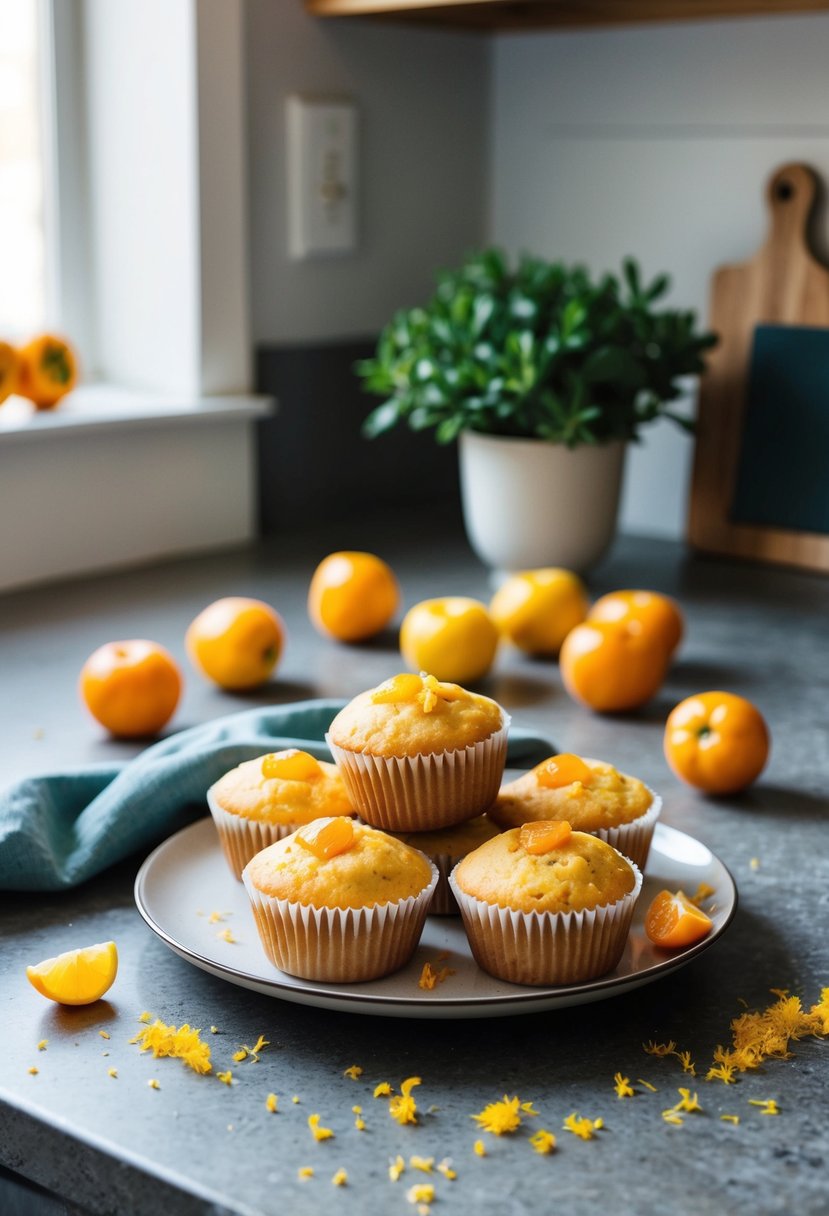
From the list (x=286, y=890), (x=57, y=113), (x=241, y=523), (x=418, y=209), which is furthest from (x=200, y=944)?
(x=418, y=209)

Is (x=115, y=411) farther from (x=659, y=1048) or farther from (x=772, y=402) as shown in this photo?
(x=659, y=1048)

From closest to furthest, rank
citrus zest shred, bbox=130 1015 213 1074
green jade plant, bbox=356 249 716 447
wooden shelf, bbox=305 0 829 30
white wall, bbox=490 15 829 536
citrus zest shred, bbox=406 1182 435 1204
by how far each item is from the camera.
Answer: citrus zest shred, bbox=406 1182 435 1204 → citrus zest shred, bbox=130 1015 213 1074 → green jade plant, bbox=356 249 716 447 → wooden shelf, bbox=305 0 829 30 → white wall, bbox=490 15 829 536

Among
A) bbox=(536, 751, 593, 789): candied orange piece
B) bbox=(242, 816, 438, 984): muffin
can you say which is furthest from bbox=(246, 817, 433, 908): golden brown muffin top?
bbox=(536, 751, 593, 789): candied orange piece

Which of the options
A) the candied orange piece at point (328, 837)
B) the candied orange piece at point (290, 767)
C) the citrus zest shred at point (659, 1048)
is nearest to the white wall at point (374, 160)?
the candied orange piece at point (290, 767)

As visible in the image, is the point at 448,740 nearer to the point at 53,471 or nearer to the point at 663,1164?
the point at 663,1164

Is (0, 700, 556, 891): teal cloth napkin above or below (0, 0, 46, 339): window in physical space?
below

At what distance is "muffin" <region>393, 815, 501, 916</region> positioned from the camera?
0.81m

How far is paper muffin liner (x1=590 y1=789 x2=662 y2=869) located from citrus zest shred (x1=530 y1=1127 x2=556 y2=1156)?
0.20 metres

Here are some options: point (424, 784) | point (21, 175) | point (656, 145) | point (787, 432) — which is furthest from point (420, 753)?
point (656, 145)

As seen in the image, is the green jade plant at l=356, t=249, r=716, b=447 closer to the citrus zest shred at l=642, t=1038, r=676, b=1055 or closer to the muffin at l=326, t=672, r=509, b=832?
the muffin at l=326, t=672, r=509, b=832

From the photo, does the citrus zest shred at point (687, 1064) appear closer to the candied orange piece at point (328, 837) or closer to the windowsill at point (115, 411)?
the candied orange piece at point (328, 837)

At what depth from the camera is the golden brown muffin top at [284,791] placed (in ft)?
2.74

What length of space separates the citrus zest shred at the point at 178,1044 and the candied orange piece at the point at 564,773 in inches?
9.9

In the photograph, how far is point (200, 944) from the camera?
789mm
